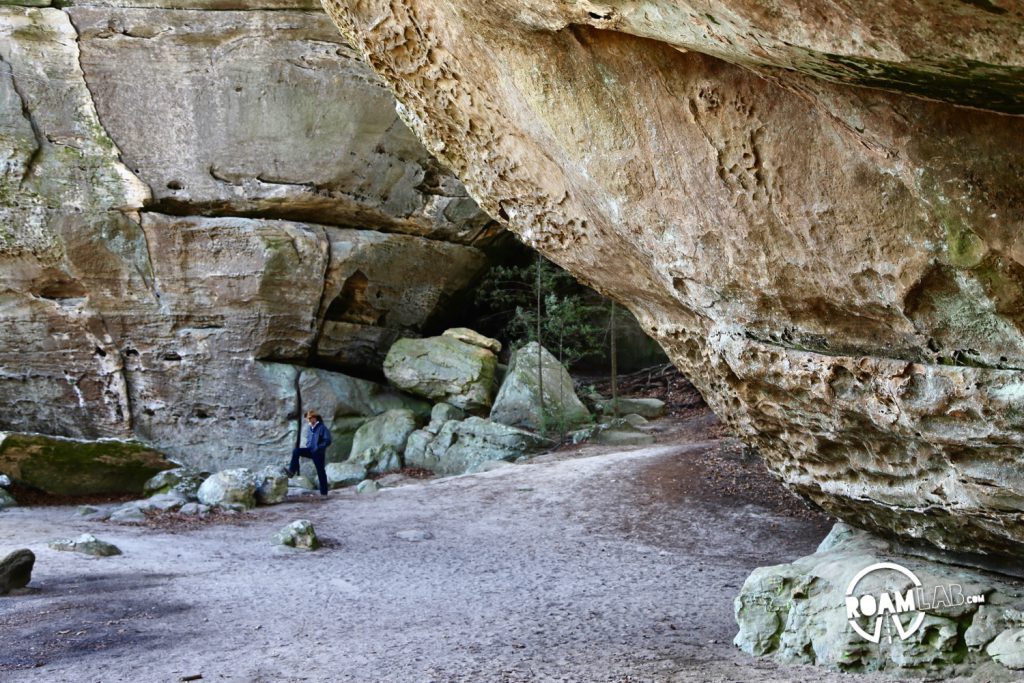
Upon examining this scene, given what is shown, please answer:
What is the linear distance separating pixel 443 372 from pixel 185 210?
6.29 metres

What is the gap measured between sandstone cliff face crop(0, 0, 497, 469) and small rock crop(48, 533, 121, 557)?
8468mm

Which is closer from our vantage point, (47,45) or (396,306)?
(47,45)

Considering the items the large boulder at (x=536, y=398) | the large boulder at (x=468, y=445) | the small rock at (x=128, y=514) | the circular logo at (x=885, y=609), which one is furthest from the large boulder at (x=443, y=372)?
the circular logo at (x=885, y=609)

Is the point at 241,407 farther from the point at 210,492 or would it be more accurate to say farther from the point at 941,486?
the point at 941,486

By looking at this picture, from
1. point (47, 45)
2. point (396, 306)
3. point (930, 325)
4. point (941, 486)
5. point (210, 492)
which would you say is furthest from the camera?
point (396, 306)

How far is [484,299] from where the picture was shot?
22.8 meters

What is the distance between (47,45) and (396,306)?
8571 millimetres

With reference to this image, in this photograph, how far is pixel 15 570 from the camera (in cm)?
849

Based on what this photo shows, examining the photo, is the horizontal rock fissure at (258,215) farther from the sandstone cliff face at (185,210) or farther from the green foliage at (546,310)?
the green foliage at (546,310)

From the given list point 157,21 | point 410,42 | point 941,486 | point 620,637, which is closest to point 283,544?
point 620,637

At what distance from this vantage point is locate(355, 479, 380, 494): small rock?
15414 mm

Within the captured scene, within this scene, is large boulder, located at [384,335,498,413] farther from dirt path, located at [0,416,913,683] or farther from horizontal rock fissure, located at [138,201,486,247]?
dirt path, located at [0,416,913,683]

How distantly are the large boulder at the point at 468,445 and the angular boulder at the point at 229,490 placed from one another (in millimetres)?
4015

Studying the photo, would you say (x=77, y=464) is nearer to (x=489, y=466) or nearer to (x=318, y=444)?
(x=318, y=444)
